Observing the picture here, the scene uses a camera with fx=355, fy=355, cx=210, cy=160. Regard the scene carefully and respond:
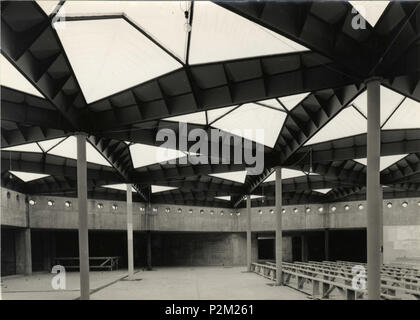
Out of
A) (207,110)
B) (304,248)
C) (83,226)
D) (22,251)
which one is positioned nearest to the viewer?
(207,110)

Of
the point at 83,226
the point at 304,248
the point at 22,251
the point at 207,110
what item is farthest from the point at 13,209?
the point at 304,248

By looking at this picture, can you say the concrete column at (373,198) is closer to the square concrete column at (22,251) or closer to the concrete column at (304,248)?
the square concrete column at (22,251)

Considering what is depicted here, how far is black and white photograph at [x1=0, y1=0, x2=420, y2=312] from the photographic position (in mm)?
8727

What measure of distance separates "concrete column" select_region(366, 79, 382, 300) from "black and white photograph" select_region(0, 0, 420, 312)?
4cm

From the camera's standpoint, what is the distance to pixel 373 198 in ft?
32.2

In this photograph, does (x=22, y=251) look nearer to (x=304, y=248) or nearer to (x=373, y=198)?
(x=373, y=198)

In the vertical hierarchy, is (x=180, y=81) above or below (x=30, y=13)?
below

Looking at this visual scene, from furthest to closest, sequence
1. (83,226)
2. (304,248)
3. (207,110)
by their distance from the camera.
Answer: (304,248) → (83,226) → (207,110)

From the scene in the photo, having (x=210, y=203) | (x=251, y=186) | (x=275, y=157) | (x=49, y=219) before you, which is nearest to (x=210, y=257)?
(x=210, y=203)

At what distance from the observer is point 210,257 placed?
4297cm

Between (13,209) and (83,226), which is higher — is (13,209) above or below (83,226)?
below

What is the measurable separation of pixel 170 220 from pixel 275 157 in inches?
831

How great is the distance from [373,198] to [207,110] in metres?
6.45
